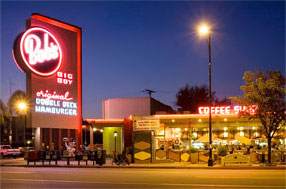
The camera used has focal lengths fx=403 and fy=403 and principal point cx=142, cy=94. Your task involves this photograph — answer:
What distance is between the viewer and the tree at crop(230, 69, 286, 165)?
2794 cm

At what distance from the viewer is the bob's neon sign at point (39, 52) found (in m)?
39.9

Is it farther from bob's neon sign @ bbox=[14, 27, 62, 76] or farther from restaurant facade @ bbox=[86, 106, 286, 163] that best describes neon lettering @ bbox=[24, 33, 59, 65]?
restaurant facade @ bbox=[86, 106, 286, 163]

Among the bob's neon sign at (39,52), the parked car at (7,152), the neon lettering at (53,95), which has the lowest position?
the parked car at (7,152)

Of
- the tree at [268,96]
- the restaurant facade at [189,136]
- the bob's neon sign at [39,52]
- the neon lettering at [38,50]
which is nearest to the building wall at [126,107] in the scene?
the restaurant facade at [189,136]

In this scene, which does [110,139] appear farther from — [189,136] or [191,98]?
[191,98]

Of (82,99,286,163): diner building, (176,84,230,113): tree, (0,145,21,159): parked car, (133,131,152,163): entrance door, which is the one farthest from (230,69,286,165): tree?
(176,84,230,113): tree

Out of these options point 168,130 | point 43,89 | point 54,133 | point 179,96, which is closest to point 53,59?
point 43,89

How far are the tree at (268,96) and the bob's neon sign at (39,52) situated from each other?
71.2 ft

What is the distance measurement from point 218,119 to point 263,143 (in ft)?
24.2

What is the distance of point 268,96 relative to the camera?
2842cm

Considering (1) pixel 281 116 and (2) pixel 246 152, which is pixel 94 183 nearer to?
(1) pixel 281 116

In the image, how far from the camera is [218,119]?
41.9 m

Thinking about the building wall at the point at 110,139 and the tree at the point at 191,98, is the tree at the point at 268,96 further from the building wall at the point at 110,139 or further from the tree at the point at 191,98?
the tree at the point at 191,98

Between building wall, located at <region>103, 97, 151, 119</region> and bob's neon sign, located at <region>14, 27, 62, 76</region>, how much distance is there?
9999 millimetres
